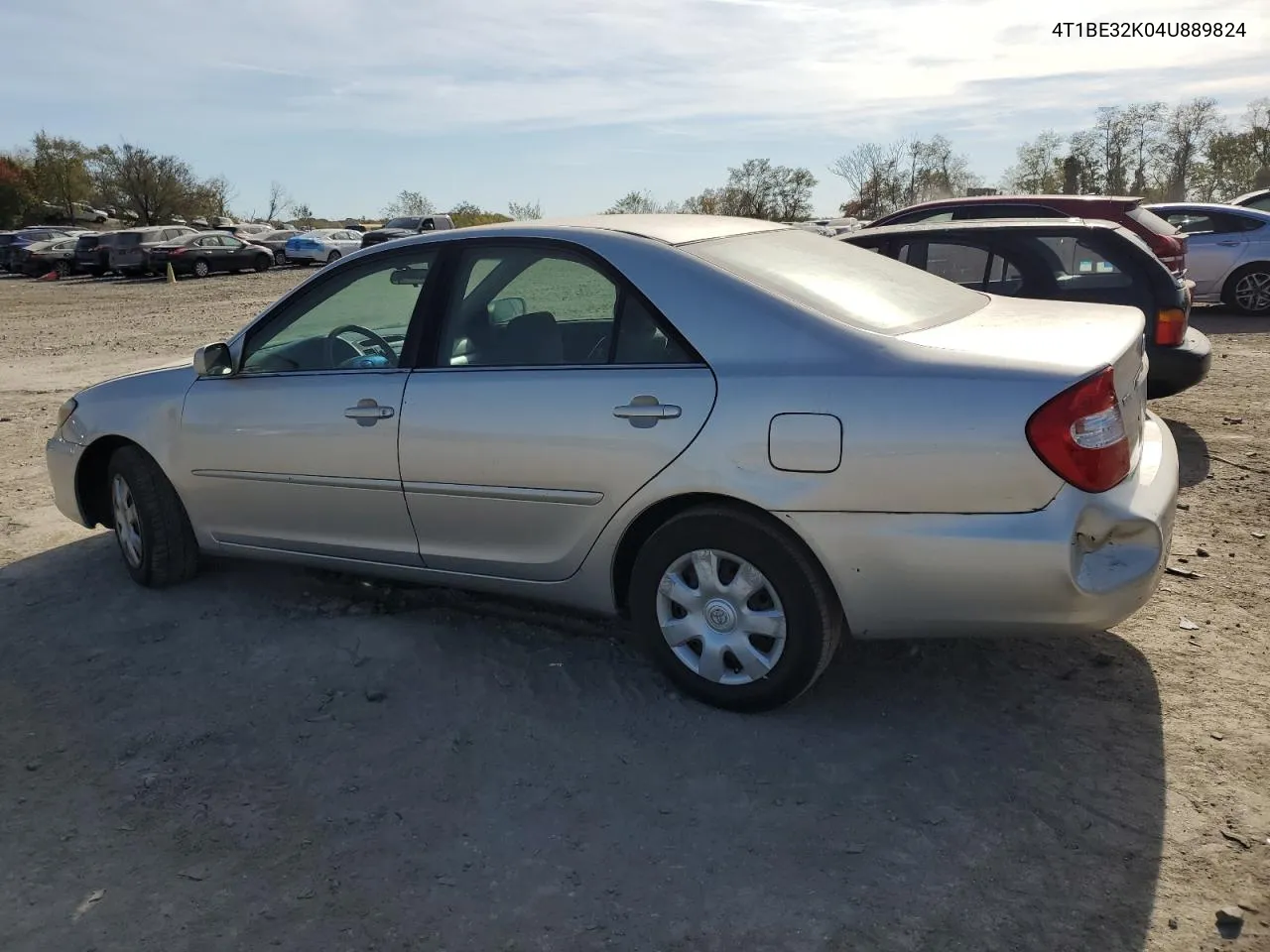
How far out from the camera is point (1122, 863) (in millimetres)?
2684

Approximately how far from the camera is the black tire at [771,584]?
129 inches

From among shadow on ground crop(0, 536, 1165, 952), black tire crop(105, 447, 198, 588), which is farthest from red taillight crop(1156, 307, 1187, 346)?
black tire crop(105, 447, 198, 588)

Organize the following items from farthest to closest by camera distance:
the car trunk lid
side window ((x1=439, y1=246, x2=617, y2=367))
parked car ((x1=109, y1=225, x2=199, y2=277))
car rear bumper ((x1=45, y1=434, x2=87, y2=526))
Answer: parked car ((x1=109, y1=225, x2=199, y2=277)), car rear bumper ((x1=45, y1=434, x2=87, y2=526)), side window ((x1=439, y1=246, x2=617, y2=367)), the car trunk lid

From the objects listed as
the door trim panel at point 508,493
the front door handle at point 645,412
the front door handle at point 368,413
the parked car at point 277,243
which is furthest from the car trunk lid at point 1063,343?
the parked car at point 277,243

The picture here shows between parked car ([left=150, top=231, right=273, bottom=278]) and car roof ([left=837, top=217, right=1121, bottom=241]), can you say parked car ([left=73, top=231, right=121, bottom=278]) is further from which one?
car roof ([left=837, top=217, right=1121, bottom=241])

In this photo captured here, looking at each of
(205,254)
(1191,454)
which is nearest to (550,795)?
(1191,454)

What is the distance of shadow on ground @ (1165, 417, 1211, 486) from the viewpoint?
5992 millimetres

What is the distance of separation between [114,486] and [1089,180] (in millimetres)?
44203

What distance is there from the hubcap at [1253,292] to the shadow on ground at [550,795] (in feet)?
35.8

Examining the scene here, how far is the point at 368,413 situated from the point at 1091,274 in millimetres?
4952

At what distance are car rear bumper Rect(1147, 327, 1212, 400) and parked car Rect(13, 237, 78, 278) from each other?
121 feet

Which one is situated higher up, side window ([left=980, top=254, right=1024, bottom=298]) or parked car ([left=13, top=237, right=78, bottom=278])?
parked car ([left=13, top=237, right=78, bottom=278])

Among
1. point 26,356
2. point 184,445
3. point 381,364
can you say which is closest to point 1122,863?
point 381,364

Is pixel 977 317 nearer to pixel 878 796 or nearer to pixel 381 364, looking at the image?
pixel 878 796
